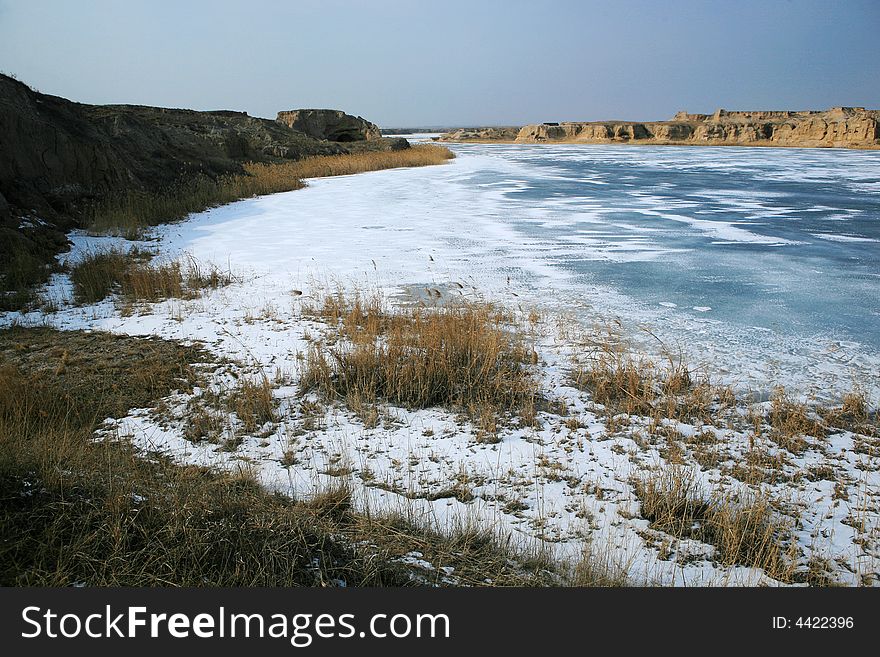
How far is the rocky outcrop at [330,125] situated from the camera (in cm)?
4794

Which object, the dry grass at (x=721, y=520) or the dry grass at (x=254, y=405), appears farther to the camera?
the dry grass at (x=254, y=405)

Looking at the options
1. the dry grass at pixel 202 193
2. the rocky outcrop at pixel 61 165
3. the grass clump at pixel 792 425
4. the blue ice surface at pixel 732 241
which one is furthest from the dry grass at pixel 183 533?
the dry grass at pixel 202 193

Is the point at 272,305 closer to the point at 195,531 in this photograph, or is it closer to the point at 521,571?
the point at 195,531

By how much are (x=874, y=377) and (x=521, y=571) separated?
12.8 ft

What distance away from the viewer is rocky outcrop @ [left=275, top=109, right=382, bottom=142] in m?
47.9

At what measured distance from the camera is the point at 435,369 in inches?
191

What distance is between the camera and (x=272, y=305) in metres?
7.00

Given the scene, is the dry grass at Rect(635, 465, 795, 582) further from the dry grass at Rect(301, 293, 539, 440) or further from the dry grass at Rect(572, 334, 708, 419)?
the dry grass at Rect(301, 293, 539, 440)

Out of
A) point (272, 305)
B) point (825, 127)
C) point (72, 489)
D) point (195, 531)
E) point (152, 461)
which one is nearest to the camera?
point (195, 531)

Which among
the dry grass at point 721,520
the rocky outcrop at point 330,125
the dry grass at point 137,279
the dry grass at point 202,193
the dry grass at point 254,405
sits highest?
the rocky outcrop at point 330,125

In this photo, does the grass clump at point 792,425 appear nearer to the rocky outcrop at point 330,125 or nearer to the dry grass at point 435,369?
the dry grass at point 435,369

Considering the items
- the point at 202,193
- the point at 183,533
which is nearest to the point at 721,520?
the point at 183,533

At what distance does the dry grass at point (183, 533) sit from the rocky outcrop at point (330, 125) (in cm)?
4702

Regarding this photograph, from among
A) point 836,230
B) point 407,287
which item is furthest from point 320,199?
point 836,230
